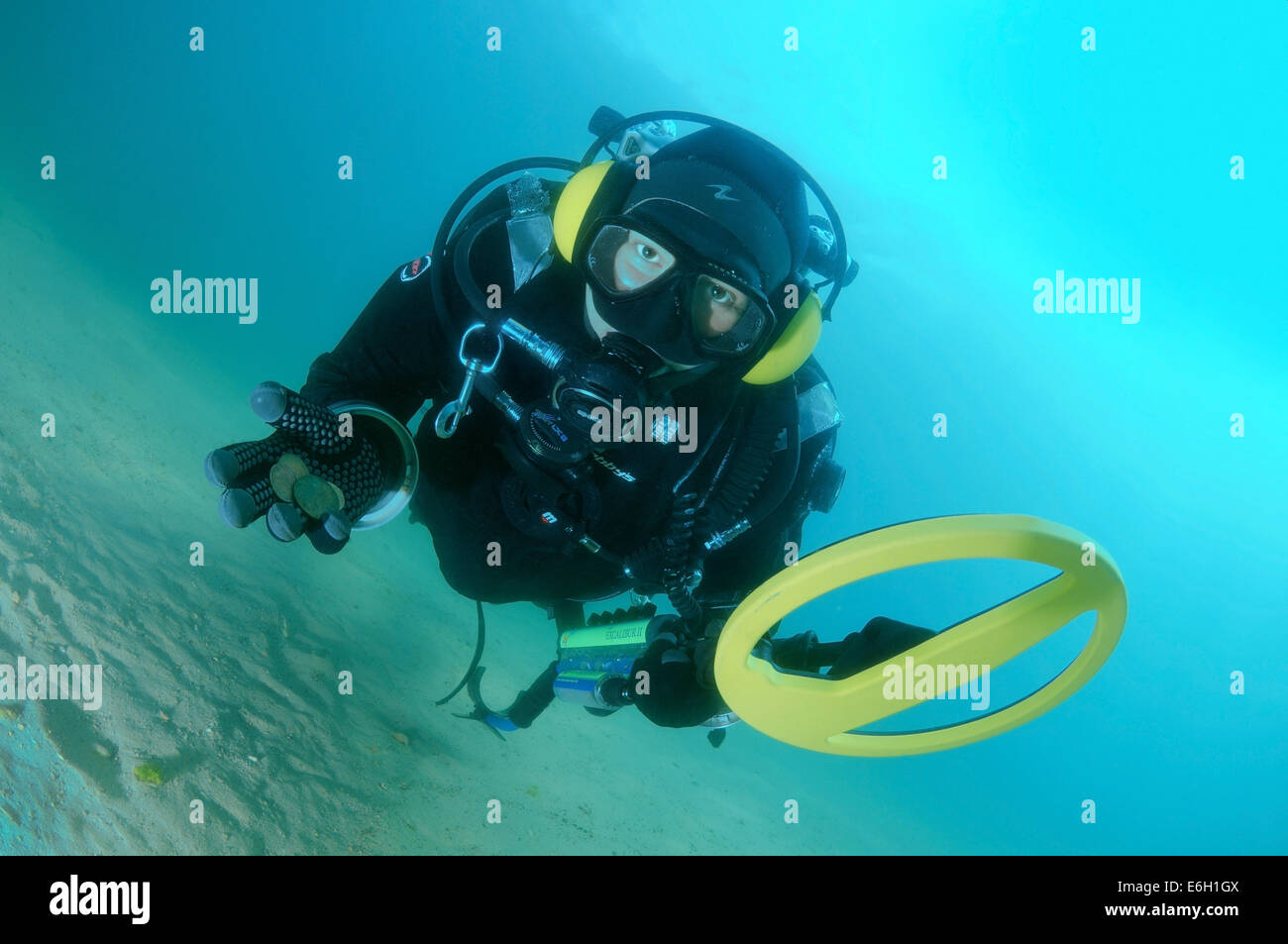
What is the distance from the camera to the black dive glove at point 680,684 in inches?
103

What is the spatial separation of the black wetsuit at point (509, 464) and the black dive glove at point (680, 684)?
471mm

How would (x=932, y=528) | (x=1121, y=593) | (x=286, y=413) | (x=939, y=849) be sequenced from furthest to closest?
(x=939, y=849) < (x=286, y=413) < (x=1121, y=593) < (x=932, y=528)

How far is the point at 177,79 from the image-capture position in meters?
34.1

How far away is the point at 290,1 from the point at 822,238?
44.6m

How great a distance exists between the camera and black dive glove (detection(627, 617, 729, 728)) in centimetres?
261

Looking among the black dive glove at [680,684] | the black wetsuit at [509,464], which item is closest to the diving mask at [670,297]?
the black wetsuit at [509,464]

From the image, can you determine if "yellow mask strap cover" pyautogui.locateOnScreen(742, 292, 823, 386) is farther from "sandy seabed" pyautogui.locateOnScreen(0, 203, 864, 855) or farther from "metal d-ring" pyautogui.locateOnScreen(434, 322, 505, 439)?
"sandy seabed" pyautogui.locateOnScreen(0, 203, 864, 855)

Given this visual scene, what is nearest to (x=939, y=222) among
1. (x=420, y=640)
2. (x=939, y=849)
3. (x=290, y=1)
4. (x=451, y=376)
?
(x=939, y=849)

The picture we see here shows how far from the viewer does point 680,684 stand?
2631 millimetres

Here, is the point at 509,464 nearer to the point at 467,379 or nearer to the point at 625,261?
the point at 467,379

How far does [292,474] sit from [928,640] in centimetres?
210

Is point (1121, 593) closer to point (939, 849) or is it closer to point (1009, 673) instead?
point (939, 849)

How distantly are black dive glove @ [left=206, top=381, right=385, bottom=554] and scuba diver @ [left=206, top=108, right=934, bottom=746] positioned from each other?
2cm

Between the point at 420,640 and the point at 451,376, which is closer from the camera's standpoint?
the point at 451,376
